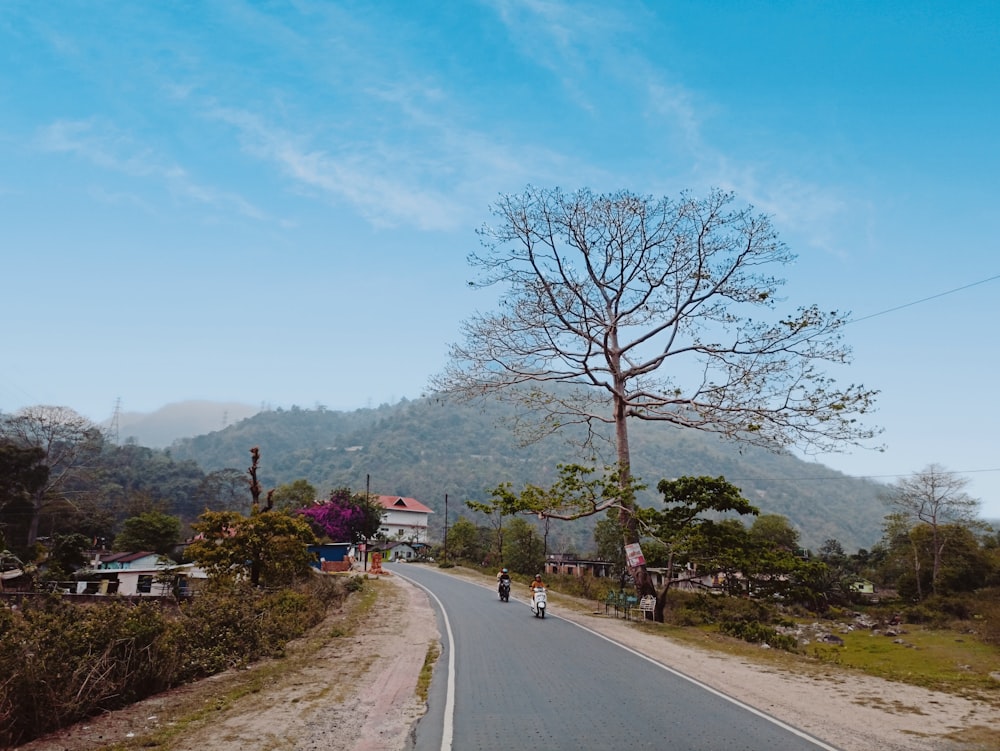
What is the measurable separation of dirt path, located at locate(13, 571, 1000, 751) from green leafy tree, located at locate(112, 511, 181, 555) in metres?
47.8

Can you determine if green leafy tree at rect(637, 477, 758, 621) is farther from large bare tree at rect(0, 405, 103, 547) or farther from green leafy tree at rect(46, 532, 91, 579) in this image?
large bare tree at rect(0, 405, 103, 547)

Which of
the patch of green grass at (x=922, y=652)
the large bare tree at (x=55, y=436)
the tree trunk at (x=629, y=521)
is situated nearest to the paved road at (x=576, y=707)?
the tree trunk at (x=629, y=521)

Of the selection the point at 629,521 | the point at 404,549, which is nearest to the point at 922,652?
the point at 629,521

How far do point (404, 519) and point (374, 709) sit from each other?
4154 inches

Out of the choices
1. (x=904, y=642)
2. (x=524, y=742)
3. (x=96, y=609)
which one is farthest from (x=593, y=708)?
(x=904, y=642)

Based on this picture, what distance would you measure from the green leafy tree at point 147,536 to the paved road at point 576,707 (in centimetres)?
4880

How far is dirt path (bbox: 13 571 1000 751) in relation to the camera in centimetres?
735

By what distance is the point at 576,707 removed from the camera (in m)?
8.48

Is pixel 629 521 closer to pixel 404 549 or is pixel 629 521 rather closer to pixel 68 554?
pixel 68 554

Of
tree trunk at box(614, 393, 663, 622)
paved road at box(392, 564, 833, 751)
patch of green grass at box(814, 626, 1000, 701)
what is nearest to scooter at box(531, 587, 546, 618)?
tree trunk at box(614, 393, 663, 622)

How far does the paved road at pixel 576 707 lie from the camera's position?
6992mm

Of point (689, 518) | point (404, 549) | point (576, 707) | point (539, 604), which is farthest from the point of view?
point (404, 549)

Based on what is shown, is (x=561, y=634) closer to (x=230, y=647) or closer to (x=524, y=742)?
(x=230, y=647)

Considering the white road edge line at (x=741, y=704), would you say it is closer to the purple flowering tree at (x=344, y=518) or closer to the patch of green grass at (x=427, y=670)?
the patch of green grass at (x=427, y=670)
